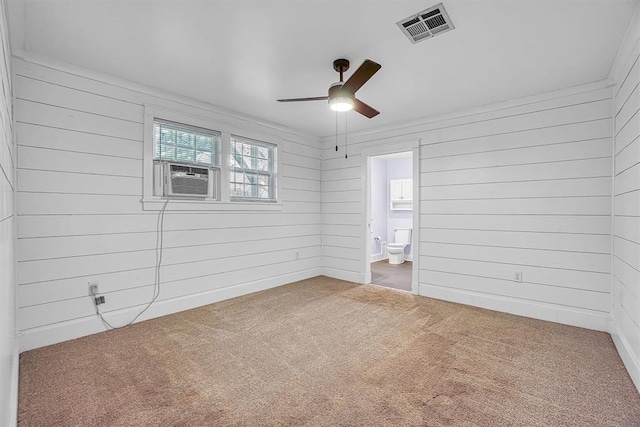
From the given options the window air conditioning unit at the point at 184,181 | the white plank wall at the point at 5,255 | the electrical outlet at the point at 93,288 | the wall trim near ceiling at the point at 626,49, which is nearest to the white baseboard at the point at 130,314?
the electrical outlet at the point at 93,288

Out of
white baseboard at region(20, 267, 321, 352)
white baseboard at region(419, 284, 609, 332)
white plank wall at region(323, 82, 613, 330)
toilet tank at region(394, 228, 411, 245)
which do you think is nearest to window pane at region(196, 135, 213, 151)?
white baseboard at region(20, 267, 321, 352)

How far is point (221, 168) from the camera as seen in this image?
3.96m

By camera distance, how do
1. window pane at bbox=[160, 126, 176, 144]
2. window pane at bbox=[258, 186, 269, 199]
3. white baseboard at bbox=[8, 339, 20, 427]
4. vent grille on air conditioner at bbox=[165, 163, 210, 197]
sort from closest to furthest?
white baseboard at bbox=[8, 339, 20, 427] < vent grille on air conditioner at bbox=[165, 163, 210, 197] < window pane at bbox=[160, 126, 176, 144] < window pane at bbox=[258, 186, 269, 199]

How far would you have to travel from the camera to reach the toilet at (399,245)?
6680mm

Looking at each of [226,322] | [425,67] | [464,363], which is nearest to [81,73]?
[226,322]

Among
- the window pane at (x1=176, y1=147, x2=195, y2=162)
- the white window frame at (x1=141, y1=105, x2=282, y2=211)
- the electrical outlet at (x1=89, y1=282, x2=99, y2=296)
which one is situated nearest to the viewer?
the electrical outlet at (x1=89, y1=282, x2=99, y2=296)

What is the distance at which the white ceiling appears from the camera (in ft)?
6.70

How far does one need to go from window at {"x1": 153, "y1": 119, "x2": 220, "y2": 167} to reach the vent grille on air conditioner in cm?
19

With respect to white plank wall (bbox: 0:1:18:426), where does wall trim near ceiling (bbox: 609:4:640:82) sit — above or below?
above

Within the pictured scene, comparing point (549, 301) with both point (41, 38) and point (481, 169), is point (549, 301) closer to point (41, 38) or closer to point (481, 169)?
point (481, 169)

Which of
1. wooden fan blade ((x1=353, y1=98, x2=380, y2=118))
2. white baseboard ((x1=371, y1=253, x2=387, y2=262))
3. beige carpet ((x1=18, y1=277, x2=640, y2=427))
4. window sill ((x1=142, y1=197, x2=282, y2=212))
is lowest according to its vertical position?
beige carpet ((x1=18, y1=277, x2=640, y2=427))

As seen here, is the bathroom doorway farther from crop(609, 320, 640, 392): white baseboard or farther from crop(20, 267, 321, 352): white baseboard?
crop(609, 320, 640, 392): white baseboard

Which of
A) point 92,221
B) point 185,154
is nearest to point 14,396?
point 92,221

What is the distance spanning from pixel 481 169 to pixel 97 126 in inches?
165
